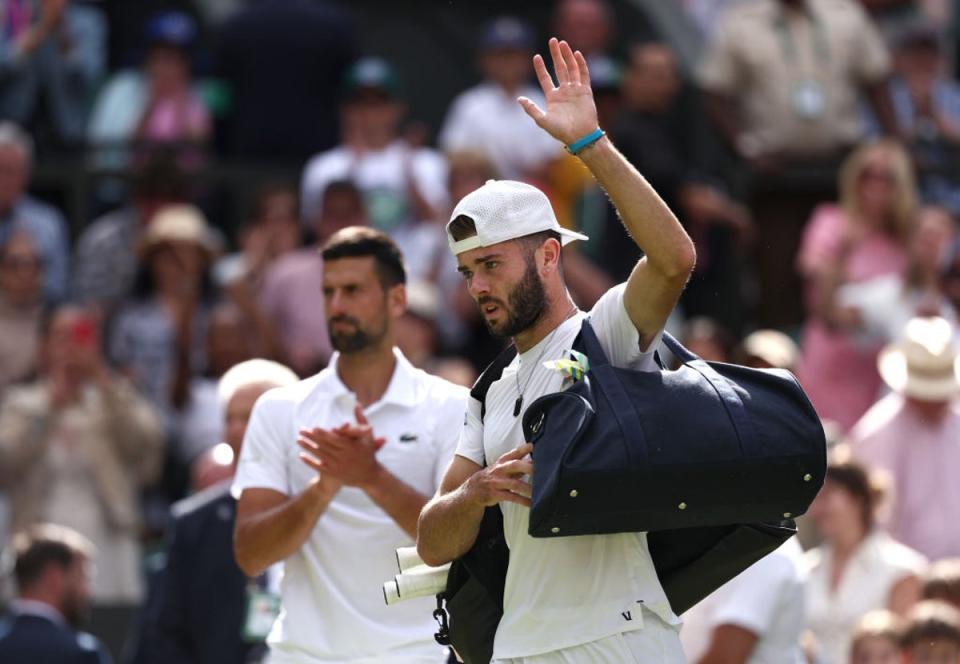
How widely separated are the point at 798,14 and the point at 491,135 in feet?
6.85

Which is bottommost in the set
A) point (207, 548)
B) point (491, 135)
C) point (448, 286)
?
point (207, 548)

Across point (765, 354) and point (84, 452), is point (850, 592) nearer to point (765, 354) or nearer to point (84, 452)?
point (765, 354)

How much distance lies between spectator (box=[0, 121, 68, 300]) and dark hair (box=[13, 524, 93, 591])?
313 cm

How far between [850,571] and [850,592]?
93mm

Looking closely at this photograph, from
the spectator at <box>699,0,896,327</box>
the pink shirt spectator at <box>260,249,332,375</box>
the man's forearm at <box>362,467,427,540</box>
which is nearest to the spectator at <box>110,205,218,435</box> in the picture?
the pink shirt spectator at <box>260,249,332,375</box>

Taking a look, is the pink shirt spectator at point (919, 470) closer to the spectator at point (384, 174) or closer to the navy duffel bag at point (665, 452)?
the spectator at point (384, 174)

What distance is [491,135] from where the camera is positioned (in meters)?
13.2

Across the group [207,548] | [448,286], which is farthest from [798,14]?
[207,548]

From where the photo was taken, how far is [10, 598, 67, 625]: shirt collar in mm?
9320

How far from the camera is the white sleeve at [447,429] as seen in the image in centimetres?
665

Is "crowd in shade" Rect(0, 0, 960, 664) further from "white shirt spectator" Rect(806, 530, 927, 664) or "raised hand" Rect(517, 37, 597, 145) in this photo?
"raised hand" Rect(517, 37, 597, 145)

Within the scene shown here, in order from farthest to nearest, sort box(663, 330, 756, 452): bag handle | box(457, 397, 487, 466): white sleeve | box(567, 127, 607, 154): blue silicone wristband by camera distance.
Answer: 1. box(457, 397, 487, 466): white sleeve
2. box(567, 127, 607, 154): blue silicone wristband
3. box(663, 330, 756, 452): bag handle

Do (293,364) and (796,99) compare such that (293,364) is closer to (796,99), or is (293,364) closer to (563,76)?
(796,99)

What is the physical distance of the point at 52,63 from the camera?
1366cm
